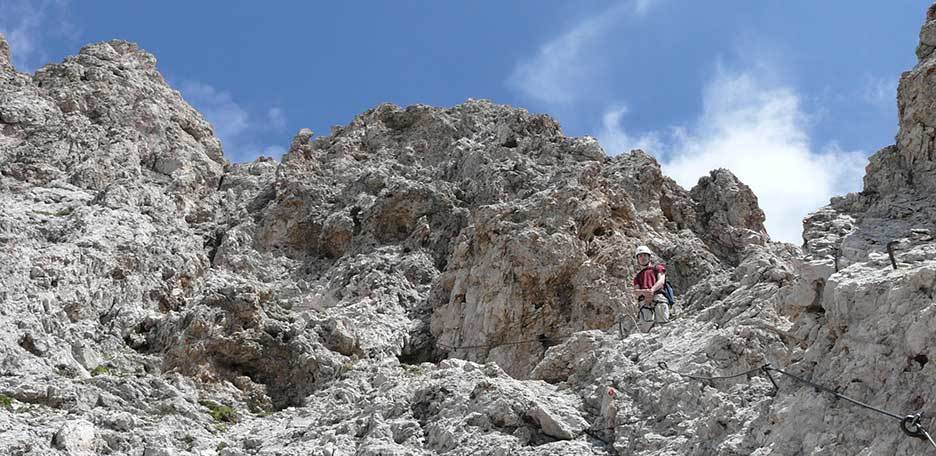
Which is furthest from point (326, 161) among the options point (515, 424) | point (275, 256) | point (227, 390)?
point (515, 424)

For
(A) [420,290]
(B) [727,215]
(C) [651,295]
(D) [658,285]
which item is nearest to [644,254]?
(D) [658,285]

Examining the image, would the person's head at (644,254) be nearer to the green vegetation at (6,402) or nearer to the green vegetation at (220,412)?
the green vegetation at (220,412)

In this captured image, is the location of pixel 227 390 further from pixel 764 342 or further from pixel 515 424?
pixel 764 342

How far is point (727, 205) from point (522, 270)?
8.43 m

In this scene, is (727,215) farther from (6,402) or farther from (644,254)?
(6,402)

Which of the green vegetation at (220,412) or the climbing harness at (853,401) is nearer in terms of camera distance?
the climbing harness at (853,401)

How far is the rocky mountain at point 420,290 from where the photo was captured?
11.7 m

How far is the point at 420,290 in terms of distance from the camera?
25.5 metres

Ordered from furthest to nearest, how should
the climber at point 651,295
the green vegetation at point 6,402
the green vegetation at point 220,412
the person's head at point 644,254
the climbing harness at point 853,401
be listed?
1. the person's head at point 644,254
2. the climber at point 651,295
3. the green vegetation at point 220,412
4. the green vegetation at point 6,402
5. the climbing harness at point 853,401

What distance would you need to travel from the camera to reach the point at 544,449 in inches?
485

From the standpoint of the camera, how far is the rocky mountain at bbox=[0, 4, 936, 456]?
11.7m

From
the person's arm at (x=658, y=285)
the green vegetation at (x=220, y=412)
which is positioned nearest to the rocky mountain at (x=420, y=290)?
the green vegetation at (x=220, y=412)

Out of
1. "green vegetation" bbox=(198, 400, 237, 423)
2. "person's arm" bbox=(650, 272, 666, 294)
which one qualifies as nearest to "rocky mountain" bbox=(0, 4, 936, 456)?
"green vegetation" bbox=(198, 400, 237, 423)

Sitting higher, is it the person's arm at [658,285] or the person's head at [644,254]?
the person's head at [644,254]
